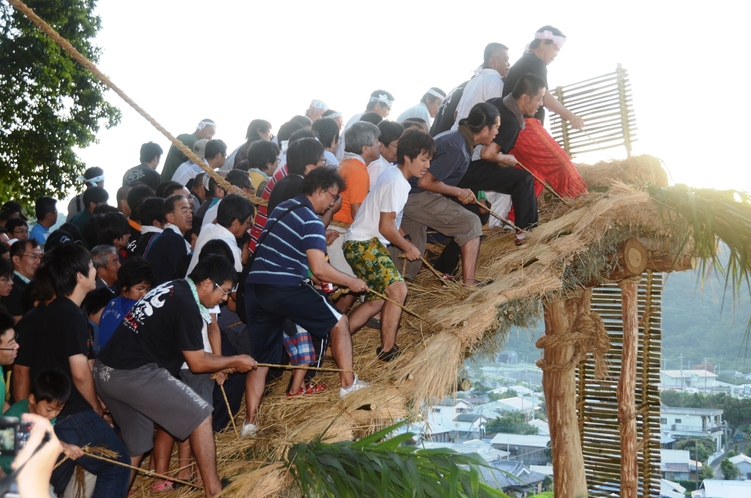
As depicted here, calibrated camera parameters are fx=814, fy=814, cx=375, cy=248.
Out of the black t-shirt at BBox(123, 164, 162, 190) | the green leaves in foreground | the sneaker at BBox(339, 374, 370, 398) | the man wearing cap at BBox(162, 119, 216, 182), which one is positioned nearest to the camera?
the green leaves in foreground

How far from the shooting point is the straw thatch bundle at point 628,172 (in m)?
7.00

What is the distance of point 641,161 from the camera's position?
7.41 m

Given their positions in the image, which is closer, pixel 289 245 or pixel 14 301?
pixel 289 245

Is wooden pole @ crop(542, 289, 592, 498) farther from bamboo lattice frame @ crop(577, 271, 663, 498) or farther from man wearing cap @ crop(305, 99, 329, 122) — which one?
man wearing cap @ crop(305, 99, 329, 122)

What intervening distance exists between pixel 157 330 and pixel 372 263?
5.48 feet

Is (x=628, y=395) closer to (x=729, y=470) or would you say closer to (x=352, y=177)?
(x=352, y=177)

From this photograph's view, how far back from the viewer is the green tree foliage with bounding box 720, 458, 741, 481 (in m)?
39.1

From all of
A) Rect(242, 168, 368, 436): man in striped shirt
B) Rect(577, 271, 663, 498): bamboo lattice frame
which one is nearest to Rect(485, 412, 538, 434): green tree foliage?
Rect(577, 271, 663, 498): bamboo lattice frame

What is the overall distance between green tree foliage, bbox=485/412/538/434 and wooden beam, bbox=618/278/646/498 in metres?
41.8

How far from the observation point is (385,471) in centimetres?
427

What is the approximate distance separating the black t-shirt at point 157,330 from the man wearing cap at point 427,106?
4490mm

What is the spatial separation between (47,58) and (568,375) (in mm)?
11956

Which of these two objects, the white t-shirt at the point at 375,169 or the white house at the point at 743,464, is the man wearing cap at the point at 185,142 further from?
the white house at the point at 743,464

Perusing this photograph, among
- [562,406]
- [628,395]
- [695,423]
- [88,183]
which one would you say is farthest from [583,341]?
[695,423]
